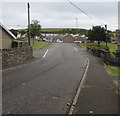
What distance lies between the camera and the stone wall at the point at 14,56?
1468cm

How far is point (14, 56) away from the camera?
1639 centimetres

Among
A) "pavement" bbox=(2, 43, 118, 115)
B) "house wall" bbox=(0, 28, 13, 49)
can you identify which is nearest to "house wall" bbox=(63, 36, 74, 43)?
"house wall" bbox=(0, 28, 13, 49)

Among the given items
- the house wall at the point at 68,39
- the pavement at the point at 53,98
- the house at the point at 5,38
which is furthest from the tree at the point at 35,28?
the house wall at the point at 68,39

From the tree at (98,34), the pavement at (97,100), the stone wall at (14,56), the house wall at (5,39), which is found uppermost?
the tree at (98,34)

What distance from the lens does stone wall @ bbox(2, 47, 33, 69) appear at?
14680mm

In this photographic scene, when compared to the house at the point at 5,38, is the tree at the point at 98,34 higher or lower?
higher

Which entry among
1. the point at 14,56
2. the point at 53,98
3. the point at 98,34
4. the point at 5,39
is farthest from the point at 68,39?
A: the point at 53,98

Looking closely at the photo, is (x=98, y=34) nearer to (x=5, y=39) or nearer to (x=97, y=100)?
(x=5, y=39)

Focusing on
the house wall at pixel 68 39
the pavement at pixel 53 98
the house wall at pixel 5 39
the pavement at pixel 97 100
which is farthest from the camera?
the house wall at pixel 68 39

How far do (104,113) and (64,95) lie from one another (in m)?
2.54

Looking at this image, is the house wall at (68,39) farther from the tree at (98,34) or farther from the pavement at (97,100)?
the pavement at (97,100)

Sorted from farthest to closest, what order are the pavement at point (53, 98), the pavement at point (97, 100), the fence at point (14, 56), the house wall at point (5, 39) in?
the house wall at point (5, 39)
the fence at point (14, 56)
the pavement at point (53, 98)
the pavement at point (97, 100)

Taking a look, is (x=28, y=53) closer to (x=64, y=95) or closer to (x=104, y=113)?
(x=64, y=95)

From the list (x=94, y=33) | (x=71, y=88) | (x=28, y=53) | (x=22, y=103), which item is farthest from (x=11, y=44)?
(x=94, y=33)
